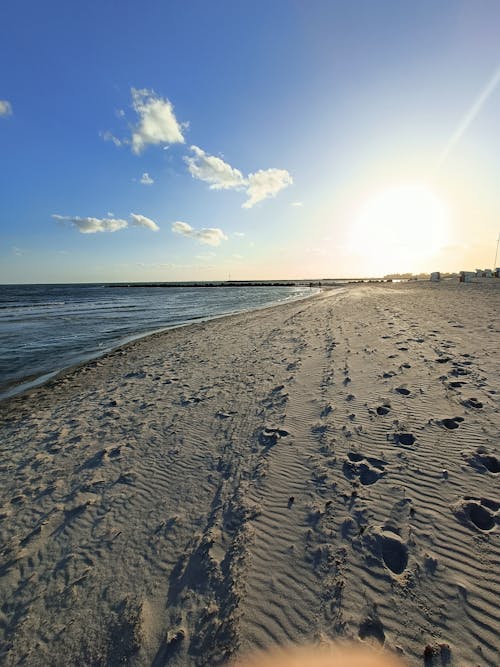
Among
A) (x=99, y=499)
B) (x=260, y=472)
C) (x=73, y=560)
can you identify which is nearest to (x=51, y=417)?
(x=99, y=499)

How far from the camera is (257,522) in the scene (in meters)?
3.75

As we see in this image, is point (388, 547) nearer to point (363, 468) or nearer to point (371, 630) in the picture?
point (371, 630)

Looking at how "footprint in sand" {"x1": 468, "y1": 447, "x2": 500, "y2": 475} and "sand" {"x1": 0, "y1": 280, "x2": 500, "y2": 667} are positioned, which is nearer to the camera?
"sand" {"x1": 0, "y1": 280, "x2": 500, "y2": 667}

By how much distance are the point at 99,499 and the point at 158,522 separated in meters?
1.16

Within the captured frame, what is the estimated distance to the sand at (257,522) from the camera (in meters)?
2.60

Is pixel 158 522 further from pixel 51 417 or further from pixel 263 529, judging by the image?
pixel 51 417

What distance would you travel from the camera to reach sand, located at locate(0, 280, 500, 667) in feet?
8.54

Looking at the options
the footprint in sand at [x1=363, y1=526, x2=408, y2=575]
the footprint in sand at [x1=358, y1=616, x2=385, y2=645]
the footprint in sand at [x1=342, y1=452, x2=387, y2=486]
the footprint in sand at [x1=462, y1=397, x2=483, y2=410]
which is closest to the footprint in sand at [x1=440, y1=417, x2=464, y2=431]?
the footprint in sand at [x1=462, y1=397, x2=483, y2=410]

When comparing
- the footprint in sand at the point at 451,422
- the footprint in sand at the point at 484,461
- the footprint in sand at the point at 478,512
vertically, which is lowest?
the footprint in sand at the point at 478,512

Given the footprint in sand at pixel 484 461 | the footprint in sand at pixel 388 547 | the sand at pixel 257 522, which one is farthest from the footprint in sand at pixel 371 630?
the footprint in sand at pixel 484 461

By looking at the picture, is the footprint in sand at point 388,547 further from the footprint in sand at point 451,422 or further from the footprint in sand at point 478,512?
the footprint in sand at point 451,422

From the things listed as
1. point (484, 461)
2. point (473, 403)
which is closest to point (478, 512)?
point (484, 461)

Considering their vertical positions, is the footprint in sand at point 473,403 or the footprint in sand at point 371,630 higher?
the footprint in sand at point 473,403

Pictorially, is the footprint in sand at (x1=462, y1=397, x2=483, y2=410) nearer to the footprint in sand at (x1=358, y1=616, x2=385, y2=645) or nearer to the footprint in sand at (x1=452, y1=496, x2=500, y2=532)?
the footprint in sand at (x1=452, y1=496, x2=500, y2=532)
